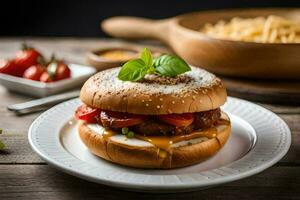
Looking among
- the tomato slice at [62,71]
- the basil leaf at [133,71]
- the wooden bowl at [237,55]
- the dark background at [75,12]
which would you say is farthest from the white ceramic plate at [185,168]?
the dark background at [75,12]

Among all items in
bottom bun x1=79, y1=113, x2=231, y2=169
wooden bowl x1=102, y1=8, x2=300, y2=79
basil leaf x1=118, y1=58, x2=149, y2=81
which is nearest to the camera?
bottom bun x1=79, y1=113, x2=231, y2=169

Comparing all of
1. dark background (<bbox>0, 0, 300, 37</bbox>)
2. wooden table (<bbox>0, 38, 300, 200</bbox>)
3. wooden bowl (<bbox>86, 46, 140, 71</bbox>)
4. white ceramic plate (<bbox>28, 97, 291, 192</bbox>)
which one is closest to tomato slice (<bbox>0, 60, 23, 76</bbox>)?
wooden bowl (<bbox>86, 46, 140, 71</bbox>)

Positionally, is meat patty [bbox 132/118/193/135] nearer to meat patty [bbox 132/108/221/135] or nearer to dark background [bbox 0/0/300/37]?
meat patty [bbox 132/108/221/135]

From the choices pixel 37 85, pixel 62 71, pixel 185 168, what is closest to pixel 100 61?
pixel 62 71

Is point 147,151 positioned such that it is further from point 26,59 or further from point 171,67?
point 26,59

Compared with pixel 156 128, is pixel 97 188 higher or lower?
lower

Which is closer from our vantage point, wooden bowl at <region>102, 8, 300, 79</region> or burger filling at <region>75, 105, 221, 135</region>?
burger filling at <region>75, 105, 221, 135</region>
